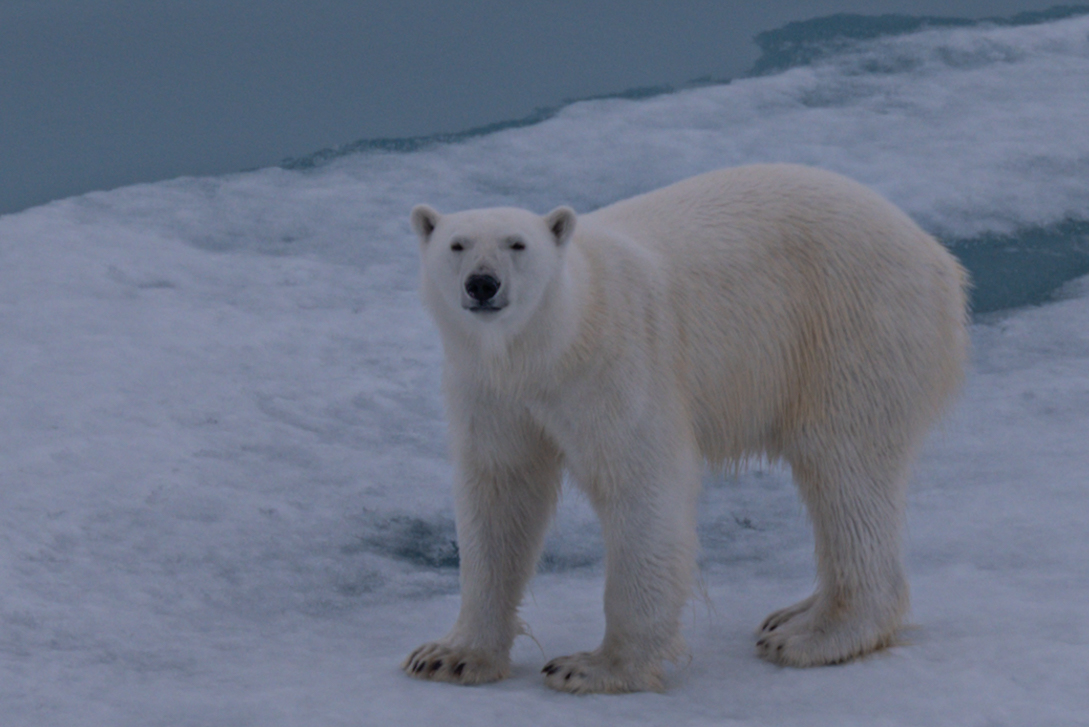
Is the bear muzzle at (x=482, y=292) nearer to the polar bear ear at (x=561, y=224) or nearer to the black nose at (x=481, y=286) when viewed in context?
the black nose at (x=481, y=286)

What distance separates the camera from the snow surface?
332cm

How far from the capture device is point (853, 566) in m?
3.59

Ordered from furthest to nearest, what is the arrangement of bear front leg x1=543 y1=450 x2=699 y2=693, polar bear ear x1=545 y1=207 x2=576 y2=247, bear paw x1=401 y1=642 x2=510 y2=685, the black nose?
bear paw x1=401 y1=642 x2=510 y2=685
bear front leg x1=543 y1=450 x2=699 y2=693
polar bear ear x1=545 y1=207 x2=576 y2=247
the black nose

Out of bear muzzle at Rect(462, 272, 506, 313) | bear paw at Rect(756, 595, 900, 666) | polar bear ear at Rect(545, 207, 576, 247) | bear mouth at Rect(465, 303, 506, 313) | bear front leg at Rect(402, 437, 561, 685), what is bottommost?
bear paw at Rect(756, 595, 900, 666)

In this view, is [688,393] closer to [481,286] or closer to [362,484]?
[481,286]

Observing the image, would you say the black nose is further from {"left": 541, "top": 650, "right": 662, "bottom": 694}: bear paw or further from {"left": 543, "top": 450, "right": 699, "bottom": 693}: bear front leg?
{"left": 541, "top": 650, "right": 662, "bottom": 694}: bear paw

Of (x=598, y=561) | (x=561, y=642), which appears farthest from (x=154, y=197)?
(x=561, y=642)

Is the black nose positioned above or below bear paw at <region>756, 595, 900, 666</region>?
above

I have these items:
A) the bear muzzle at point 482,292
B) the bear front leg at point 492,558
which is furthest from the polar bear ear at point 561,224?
the bear front leg at point 492,558

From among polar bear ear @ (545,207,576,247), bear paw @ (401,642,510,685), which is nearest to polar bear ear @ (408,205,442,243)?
polar bear ear @ (545,207,576,247)

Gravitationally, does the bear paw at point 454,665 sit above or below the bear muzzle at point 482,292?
below

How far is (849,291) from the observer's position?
361 centimetres

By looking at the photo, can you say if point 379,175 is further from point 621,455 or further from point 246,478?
point 621,455

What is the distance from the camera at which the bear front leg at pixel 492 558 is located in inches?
137
